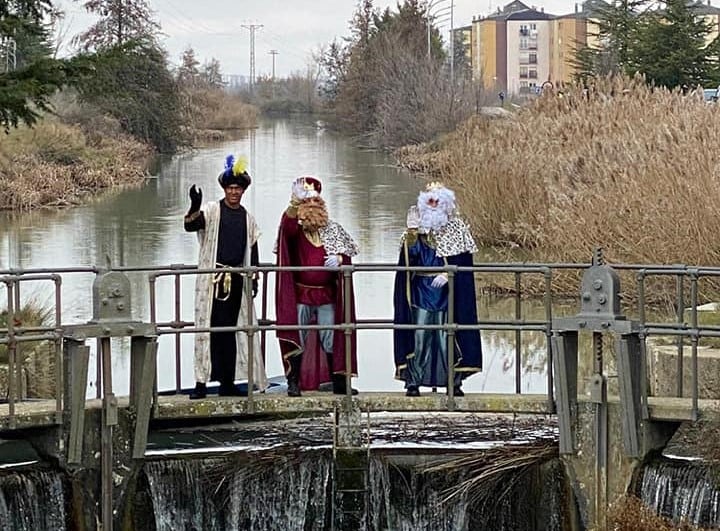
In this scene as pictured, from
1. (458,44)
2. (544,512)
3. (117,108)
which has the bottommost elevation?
(544,512)

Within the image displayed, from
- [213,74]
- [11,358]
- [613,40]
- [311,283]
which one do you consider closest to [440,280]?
[311,283]

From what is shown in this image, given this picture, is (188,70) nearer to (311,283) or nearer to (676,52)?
(676,52)

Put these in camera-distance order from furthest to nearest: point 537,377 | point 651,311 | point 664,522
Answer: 1. point 651,311
2. point 537,377
3. point 664,522

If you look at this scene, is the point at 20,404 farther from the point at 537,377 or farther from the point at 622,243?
the point at 622,243

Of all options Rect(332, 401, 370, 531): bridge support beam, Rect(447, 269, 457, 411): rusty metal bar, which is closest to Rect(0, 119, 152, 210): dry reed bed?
Rect(332, 401, 370, 531): bridge support beam

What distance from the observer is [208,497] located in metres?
10.1

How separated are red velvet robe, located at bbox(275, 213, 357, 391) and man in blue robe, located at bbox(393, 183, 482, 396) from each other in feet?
1.15

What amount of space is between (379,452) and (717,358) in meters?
2.18

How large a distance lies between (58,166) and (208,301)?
95.3 ft

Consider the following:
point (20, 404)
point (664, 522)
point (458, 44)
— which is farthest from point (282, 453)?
point (458, 44)

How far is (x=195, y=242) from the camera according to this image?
1022 inches

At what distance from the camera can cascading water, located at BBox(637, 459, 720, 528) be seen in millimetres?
9414

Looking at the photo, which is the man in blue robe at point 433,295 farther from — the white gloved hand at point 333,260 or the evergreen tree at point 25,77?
the evergreen tree at point 25,77

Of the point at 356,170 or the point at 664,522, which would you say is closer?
the point at 664,522
